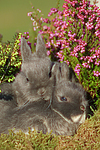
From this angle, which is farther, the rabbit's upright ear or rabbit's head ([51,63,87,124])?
the rabbit's upright ear

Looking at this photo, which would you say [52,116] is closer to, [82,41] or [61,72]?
[61,72]

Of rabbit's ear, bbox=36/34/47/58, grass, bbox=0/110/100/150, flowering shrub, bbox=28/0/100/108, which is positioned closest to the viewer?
grass, bbox=0/110/100/150

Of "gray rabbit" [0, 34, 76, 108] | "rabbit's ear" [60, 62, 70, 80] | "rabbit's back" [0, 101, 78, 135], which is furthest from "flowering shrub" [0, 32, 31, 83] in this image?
"rabbit's ear" [60, 62, 70, 80]

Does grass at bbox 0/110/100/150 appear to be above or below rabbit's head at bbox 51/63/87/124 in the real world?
below

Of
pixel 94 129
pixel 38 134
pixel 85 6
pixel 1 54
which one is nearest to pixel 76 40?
pixel 85 6

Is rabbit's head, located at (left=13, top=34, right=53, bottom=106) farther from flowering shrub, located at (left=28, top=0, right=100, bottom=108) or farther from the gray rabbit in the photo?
flowering shrub, located at (left=28, top=0, right=100, bottom=108)

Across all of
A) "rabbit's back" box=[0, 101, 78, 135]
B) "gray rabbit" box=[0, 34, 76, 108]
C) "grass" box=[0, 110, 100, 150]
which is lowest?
"grass" box=[0, 110, 100, 150]

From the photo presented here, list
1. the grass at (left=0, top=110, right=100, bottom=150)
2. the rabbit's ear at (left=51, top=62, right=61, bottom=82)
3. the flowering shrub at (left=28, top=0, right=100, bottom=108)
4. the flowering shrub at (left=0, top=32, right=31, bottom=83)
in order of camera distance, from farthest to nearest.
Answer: the flowering shrub at (left=28, top=0, right=100, bottom=108) < the flowering shrub at (left=0, top=32, right=31, bottom=83) < the rabbit's ear at (left=51, top=62, right=61, bottom=82) < the grass at (left=0, top=110, right=100, bottom=150)
